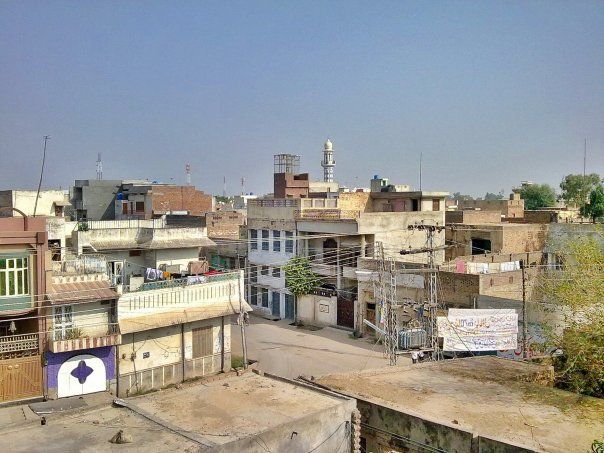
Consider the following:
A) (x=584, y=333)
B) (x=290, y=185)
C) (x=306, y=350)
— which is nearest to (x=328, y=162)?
(x=290, y=185)

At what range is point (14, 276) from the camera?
20.9 metres

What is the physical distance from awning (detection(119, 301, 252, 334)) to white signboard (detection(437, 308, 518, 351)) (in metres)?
8.87

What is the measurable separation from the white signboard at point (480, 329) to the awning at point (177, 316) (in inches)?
349

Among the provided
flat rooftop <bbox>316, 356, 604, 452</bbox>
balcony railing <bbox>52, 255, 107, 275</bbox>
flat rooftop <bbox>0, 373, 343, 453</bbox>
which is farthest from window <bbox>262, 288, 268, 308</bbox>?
flat rooftop <bbox>0, 373, 343, 453</bbox>

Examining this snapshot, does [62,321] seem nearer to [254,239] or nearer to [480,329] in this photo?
[480,329]

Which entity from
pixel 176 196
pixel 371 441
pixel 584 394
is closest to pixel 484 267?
pixel 584 394

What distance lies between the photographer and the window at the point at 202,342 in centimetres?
2571

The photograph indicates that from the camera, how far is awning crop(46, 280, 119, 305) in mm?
21406

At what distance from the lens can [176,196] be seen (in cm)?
5275

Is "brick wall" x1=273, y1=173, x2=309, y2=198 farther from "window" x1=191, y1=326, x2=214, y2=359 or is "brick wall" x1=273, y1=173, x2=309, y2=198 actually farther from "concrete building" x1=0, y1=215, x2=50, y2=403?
"concrete building" x1=0, y1=215, x2=50, y2=403

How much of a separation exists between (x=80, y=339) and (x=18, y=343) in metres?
2.03

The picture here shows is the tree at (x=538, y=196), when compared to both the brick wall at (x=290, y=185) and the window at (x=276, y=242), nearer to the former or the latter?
the brick wall at (x=290, y=185)

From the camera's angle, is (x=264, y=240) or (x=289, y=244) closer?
(x=289, y=244)

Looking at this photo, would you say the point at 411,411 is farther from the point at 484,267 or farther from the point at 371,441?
the point at 484,267
